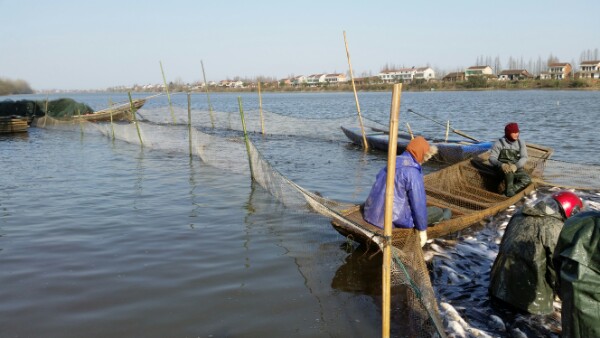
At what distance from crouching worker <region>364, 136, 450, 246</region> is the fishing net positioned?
0.47 feet

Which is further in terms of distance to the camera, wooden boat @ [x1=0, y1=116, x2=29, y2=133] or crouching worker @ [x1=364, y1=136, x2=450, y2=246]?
wooden boat @ [x1=0, y1=116, x2=29, y2=133]

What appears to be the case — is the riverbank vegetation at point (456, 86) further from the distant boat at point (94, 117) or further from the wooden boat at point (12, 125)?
the wooden boat at point (12, 125)

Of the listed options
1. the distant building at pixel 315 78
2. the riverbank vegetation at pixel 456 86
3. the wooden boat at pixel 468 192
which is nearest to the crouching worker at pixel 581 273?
the wooden boat at pixel 468 192

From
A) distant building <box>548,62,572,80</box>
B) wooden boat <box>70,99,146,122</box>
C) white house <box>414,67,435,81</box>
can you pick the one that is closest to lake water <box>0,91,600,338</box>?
wooden boat <box>70,99,146,122</box>

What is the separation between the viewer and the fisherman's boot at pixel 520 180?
9.34m

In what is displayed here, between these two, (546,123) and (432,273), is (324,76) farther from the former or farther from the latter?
(432,273)

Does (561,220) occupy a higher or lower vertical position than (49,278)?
higher

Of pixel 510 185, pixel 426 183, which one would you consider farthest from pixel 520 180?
pixel 426 183

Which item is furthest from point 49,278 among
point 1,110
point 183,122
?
point 1,110

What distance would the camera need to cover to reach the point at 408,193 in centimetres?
561

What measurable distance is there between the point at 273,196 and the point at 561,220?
641 cm

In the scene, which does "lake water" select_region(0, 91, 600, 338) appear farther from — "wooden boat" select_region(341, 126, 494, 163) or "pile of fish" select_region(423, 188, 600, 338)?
"wooden boat" select_region(341, 126, 494, 163)

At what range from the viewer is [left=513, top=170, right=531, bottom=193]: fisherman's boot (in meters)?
9.34

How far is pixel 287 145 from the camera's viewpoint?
2131 cm
